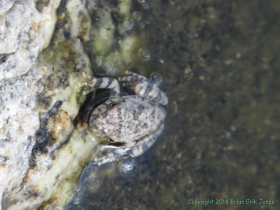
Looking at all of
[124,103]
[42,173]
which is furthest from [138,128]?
[42,173]

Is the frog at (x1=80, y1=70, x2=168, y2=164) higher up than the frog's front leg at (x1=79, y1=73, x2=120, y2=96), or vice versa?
the frog's front leg at (x1=79, y1=73, x2=120, y2=96)

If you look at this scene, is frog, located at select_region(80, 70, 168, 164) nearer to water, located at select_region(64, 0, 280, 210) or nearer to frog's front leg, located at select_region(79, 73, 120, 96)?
frog's front leg, located at select_region(79, 73, 120, 96)

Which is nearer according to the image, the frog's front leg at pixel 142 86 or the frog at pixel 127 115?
the frog at pixel 127 115

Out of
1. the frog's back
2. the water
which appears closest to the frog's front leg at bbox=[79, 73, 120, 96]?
the frog's back

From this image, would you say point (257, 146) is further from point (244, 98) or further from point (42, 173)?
point (42, 173)

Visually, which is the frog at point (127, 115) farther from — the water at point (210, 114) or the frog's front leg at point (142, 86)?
the water at point (210, 114)

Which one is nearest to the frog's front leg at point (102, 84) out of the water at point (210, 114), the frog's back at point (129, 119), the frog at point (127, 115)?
the frog at point (127, 115)

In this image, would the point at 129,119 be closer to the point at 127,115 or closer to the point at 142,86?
the point at 127,115
